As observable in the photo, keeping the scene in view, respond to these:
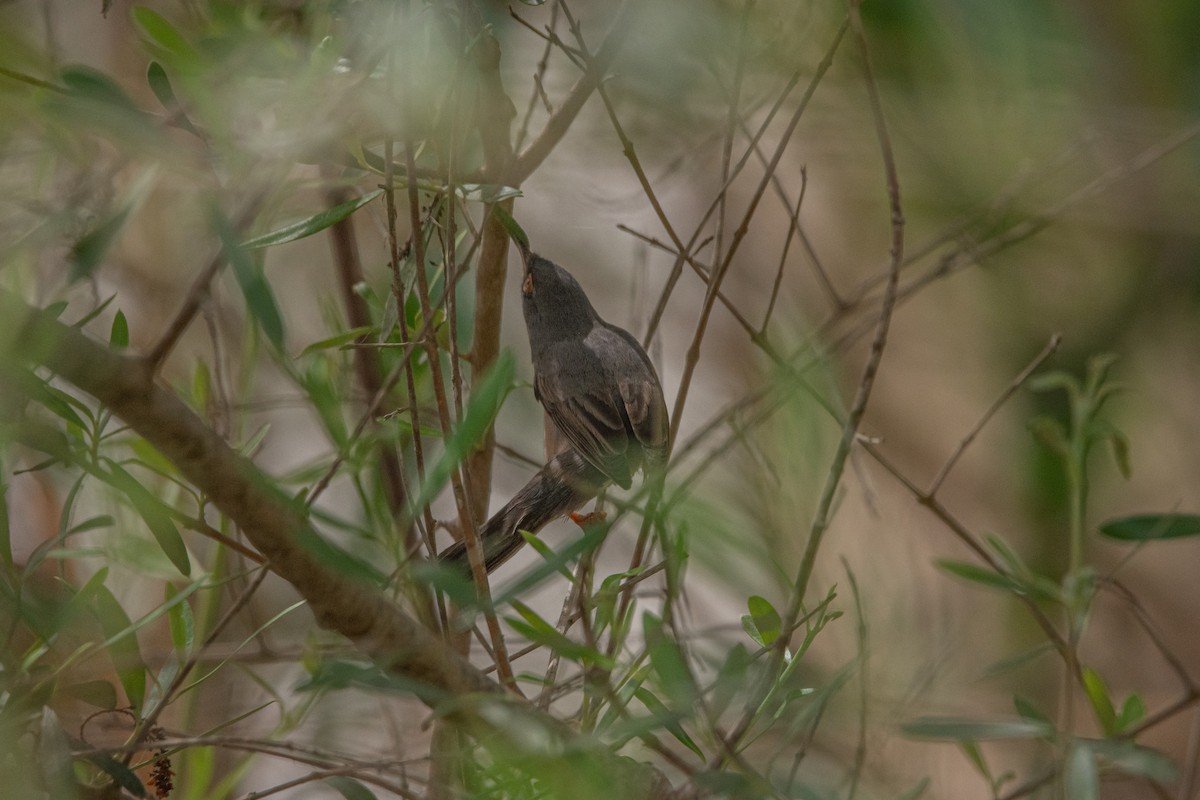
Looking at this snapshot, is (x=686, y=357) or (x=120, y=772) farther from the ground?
(x=686, y=357)

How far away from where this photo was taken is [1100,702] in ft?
4.22

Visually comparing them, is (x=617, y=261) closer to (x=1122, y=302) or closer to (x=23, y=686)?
(x=1122, y=302)

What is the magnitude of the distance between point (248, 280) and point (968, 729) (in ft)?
2.40

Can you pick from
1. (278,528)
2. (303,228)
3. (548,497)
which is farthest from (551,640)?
(548,497)

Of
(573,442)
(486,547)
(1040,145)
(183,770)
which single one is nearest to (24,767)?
(183,770)

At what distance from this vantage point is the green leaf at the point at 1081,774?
1.00 metres

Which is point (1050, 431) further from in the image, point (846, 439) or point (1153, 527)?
point (846, 439)

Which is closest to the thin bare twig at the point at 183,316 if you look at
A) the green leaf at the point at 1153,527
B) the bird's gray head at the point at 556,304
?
the green leaf at the point at 1153,527

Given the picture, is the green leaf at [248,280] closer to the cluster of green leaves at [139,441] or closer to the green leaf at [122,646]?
the cluster of green leaves at [139,441]

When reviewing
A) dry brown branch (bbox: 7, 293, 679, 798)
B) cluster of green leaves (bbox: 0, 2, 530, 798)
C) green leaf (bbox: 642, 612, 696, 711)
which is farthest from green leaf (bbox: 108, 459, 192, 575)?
green leaf (bbox: 642, 612, 696, 711)

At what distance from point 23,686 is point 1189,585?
3616 millimetres

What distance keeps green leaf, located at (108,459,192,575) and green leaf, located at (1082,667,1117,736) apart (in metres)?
1.08

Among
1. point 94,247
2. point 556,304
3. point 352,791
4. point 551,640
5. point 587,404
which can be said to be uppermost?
point 556,304

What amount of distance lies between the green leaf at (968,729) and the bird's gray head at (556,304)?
1608 millimetres
